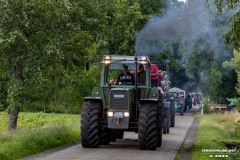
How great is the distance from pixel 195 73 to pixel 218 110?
6828 millimetres

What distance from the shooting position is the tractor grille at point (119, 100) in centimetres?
1877

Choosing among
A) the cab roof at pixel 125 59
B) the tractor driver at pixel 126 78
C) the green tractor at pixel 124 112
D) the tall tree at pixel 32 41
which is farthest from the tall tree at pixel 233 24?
→ the tall tree at pixel 32 41

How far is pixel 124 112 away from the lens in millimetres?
18734

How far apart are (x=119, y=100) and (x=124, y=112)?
41 centimetres

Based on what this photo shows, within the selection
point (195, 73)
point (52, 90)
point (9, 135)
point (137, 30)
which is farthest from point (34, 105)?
point (9, 135)

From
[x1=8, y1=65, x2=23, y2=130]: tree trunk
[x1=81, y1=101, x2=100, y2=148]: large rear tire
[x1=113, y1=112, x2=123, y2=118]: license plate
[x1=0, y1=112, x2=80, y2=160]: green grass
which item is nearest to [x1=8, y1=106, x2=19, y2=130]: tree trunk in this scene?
[x1=8, y1=65, x2=23, y2=130]: tree trunk

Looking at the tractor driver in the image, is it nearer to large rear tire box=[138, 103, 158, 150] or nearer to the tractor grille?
the tractor grille

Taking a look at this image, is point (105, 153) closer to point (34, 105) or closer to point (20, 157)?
point (20, 157)

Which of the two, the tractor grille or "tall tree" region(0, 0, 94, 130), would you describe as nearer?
the tractor grille

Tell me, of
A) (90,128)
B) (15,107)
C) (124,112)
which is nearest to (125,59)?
(124,112)

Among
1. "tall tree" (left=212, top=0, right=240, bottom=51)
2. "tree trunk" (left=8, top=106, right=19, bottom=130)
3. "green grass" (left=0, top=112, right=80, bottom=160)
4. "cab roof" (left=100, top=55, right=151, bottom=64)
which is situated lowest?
"green grass" (left=0, top=112, right=80, bottom=160)

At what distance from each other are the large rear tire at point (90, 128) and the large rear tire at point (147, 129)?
1.35m

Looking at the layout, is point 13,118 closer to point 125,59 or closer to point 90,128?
point 125,59

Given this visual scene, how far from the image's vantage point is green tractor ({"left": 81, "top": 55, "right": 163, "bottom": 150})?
18.3 metres
